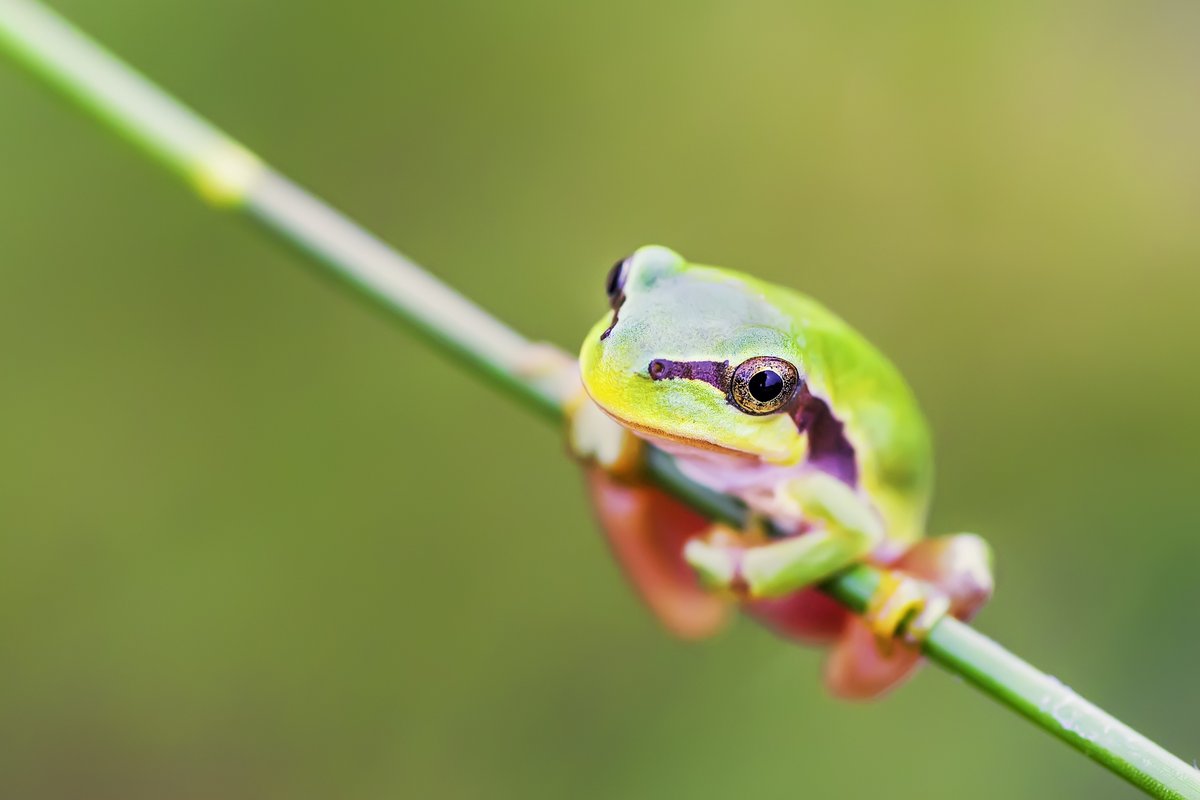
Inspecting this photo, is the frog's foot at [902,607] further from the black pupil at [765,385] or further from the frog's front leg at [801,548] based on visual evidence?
the black pupil at [765,385]

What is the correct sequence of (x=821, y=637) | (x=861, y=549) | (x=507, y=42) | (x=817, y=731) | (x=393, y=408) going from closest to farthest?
(x=861, y=549)
(x=821, y=637)
(x=817, y=731)
(x=393, y=408)
(x=507, y=42)

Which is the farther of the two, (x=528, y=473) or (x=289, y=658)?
(x=528, y=473)

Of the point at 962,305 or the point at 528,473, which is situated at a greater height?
the point at 962,305

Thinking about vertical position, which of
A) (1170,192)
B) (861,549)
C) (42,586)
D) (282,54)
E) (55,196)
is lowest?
(42,586)

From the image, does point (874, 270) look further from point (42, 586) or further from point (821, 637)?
point (42, 586)

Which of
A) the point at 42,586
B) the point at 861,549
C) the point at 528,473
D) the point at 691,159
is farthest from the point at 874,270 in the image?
the point at 42,586

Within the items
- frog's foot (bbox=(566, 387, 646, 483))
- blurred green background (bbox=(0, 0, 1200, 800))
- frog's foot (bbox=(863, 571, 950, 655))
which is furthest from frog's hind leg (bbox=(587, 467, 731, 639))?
blurred green background (bbox=(0, 0, 1200, 800))

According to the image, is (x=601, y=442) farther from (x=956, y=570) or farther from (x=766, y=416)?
(x=956, y=570)

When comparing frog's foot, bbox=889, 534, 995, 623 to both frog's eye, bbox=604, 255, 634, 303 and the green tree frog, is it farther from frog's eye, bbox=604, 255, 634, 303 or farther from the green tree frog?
frog's eye, bbox=604, 255, 634, 303
